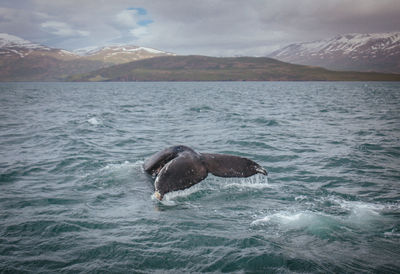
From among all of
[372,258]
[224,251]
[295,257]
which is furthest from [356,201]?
[224,251]

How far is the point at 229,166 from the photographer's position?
7922 mm

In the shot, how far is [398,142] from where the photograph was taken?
Result: 52.8ft

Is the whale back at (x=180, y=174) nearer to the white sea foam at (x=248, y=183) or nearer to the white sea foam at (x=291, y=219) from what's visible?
the white sea foam at (x=291, y=219)

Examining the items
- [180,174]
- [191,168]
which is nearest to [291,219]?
[191,168]

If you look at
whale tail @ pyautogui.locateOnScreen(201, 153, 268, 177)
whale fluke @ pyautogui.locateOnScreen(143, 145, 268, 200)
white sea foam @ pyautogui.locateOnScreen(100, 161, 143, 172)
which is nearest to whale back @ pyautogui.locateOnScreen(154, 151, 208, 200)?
whale fluke @ pyautogui.locateOnScreen(143, 145, 268, 200)

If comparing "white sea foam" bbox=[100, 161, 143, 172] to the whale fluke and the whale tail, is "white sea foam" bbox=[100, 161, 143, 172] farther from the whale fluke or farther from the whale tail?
the whale tail

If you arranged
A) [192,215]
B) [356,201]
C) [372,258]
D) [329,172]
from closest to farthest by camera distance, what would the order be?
[372,258] → [192,215] → [356,201] → [329,172]

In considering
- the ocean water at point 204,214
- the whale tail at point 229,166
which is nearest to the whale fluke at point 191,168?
the whale tail at point 229,166

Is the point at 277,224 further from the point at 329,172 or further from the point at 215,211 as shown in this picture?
the point at 329,172

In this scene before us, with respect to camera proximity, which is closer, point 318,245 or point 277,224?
point 318,245

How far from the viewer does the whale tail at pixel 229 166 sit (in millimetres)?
7746

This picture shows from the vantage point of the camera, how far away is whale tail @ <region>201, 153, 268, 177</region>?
7746mm

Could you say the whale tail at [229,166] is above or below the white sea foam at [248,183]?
above

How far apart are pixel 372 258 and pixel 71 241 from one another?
5995mm
